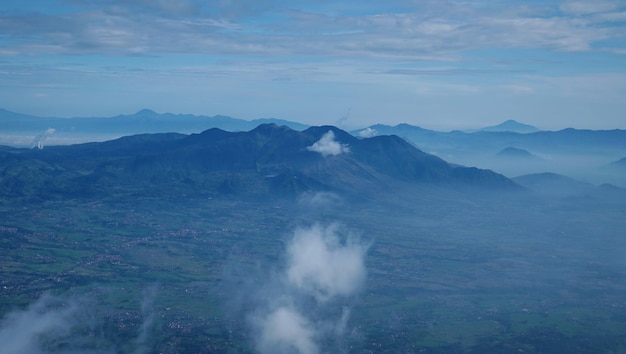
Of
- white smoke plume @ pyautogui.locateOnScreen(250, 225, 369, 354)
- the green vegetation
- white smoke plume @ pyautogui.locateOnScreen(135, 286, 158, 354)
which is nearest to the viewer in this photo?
white smoke plume @ pyautogui.locateOnScreen(135, 286, 158, 354)

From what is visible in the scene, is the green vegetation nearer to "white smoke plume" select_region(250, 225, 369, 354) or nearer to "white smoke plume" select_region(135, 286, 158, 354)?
"white smoke plume" select_region(135, 286, 158, 354)

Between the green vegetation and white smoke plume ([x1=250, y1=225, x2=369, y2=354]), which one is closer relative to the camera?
white smoke plume ([x1=250, y1=225, x2=369, y2=354])

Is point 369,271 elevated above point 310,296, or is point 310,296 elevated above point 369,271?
point 369,271

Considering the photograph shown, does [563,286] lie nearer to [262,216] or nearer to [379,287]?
[379,287]

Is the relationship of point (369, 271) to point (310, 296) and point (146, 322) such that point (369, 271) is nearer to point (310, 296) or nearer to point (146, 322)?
point (310, 296)

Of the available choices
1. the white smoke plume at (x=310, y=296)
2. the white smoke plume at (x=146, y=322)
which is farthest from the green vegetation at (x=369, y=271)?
the white smoke plume at (x=310, y=296)

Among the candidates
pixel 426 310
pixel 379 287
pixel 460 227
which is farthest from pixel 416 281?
pixel 460 227

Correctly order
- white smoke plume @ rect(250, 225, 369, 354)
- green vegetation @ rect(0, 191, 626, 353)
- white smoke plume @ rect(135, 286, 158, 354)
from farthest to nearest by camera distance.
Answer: green vegetation @ rect(0, 191, 626, 353), white smoke plume @ rect(250, 225, 369, 354), white smoke plume @ rect(135, 286, 158, 354)

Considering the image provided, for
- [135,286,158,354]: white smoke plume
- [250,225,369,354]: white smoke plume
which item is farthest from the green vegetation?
[250,225,369,354]: white smoke plume

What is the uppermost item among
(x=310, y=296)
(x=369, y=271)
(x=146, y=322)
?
(x=369, y=271)

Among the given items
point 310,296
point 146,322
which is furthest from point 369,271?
point 146,322
